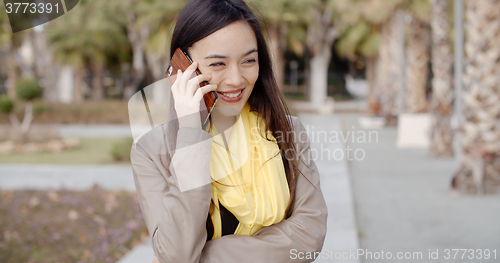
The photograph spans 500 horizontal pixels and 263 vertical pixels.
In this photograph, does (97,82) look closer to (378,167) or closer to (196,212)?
(378,167)

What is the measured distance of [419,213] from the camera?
4.74 meters

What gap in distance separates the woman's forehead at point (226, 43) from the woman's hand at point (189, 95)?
6cm

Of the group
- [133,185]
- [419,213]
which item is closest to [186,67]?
[419,213]

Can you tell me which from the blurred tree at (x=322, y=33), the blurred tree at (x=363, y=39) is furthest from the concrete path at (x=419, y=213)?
the blurred tree at (x=322, y=33)

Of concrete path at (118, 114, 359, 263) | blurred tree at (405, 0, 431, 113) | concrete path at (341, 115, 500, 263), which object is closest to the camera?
concrete path at (118, 114, 359, 263)

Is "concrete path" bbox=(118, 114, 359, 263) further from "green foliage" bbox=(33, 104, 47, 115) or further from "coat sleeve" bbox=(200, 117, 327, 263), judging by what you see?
"green foliage" bbox=(33, 104, 47, 115)

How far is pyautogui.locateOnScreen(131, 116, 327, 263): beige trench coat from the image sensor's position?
1291mm

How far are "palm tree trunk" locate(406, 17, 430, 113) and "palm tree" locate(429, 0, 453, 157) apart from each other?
13.5 feet

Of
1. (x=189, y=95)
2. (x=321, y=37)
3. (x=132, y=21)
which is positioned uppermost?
(x=132, y=21)

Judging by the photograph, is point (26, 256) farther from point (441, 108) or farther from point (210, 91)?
point (441, 108)

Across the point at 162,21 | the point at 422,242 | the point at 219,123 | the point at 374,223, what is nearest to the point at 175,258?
the point at 219,123

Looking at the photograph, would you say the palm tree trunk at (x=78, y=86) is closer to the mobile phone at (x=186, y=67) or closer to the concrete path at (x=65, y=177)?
the concrete path at (x=65, y=177)

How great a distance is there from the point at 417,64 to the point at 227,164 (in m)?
12.5

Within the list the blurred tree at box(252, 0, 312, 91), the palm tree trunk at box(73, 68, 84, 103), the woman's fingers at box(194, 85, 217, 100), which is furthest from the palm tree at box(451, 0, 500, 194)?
the palm tree trunk at box(73, 68, 84, 103)
